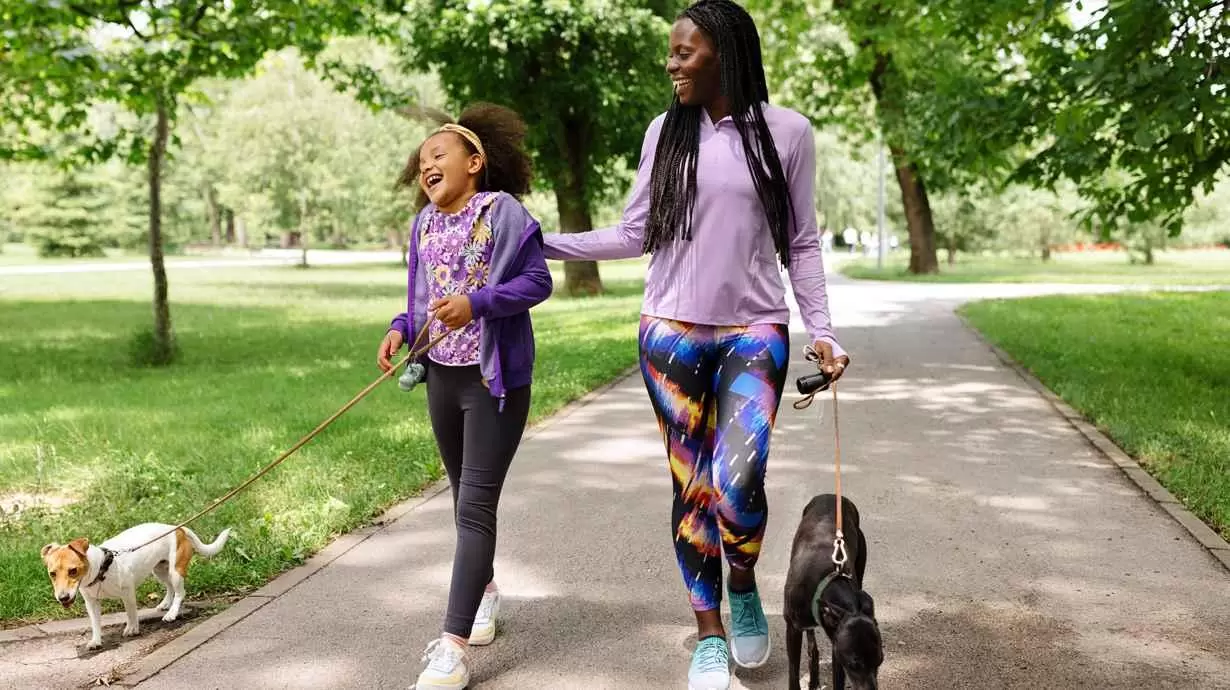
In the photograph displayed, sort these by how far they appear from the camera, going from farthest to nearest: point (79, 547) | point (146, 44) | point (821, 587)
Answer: point (146, 44), point (79, 547), point (821, 587)

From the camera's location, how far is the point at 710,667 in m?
3.53

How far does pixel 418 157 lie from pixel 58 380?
10.2 meters

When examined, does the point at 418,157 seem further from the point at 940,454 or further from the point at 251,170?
the point at 251,170

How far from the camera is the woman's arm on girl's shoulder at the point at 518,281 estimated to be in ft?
11.3

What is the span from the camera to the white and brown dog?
3807mm

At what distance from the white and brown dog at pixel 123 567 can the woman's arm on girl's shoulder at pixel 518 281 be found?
170 cm

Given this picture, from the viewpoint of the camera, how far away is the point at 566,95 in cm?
2266

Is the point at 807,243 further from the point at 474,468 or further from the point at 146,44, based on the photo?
the point at 146,44

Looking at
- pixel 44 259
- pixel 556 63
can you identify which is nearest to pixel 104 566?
pixel 556 63

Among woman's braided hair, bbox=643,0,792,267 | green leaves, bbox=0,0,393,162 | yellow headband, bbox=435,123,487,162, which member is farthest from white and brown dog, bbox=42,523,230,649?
green leaves, bbox=0,0,393,162

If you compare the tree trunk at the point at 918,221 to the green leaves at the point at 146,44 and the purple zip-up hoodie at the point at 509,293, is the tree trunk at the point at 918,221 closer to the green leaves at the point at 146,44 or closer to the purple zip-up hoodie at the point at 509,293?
the green leaves at the point at 146,44

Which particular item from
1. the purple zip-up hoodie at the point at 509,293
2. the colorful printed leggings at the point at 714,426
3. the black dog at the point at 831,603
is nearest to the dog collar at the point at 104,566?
the purple zip-up hoodie at the point at 509,293

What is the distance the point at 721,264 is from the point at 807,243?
12.2 inches

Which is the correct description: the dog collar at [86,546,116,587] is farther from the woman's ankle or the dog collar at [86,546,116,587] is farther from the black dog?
the black dog
